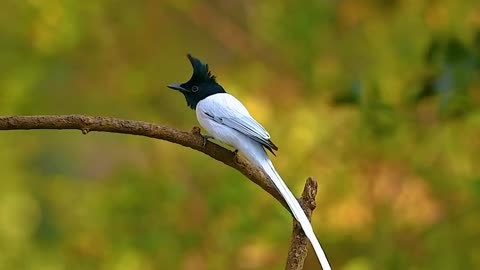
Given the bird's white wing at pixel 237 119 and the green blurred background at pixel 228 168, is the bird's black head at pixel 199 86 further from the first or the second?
the green blurred background at pixel 228 168

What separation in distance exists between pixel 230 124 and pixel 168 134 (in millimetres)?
113

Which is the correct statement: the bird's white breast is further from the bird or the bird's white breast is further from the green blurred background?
the green blurred background

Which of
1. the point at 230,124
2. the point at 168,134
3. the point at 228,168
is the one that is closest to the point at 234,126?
the point at 230,124

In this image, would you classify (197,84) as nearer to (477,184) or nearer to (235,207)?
(477,184)

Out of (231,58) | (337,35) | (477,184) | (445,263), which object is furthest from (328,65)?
(477,184)

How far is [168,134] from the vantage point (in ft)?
2.01

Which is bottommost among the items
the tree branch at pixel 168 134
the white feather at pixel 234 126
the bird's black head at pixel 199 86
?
the tree branch at pixel 168 134

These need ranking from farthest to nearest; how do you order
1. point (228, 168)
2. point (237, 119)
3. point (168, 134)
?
point (228, 168)
point (237, 119)
point (168, 134)

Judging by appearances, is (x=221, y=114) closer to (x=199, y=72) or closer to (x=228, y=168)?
(x=199, y=72)

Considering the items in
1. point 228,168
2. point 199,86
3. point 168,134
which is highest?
point 228,168

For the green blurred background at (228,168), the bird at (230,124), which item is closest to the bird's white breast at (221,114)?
the bird at (230,124)

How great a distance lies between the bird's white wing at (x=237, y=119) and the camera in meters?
0.68

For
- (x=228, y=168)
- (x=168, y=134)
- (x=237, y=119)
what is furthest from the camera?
(x=228, y=168)

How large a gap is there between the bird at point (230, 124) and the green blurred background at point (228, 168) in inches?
25.9
